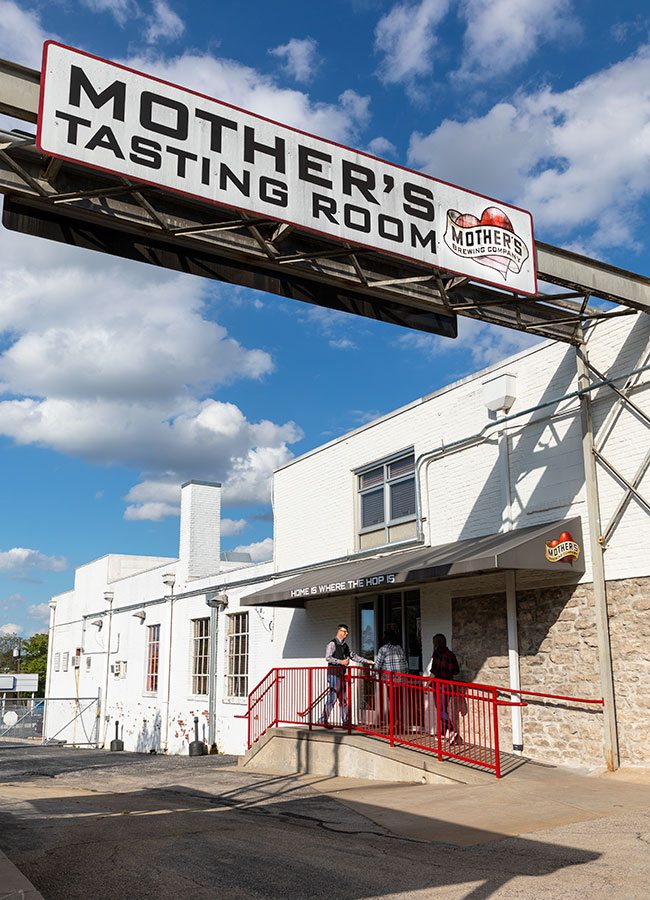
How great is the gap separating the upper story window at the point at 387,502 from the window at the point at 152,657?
9991 millimetres

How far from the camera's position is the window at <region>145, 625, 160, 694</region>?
24906 millimetres

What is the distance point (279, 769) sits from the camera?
47.6 feet

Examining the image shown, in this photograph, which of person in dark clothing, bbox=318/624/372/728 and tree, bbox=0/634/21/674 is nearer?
person in dark clothing, bbox=318/624/372/728

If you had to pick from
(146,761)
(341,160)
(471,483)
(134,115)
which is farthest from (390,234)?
(146,761)

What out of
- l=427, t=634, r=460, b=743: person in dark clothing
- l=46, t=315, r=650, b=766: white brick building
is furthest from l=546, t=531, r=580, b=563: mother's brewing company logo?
l=427, t=634, r=460, b=743: person in dark clothing

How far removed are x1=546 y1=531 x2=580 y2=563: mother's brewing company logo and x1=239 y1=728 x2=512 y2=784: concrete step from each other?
2.86 metres

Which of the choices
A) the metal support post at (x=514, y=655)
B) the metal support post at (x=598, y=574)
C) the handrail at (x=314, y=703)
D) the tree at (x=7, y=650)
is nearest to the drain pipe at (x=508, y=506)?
the metal support post at (x=514, y=655)

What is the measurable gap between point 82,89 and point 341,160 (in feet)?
9.63

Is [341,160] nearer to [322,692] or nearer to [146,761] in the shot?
[322,692]

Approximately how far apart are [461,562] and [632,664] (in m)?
2.58

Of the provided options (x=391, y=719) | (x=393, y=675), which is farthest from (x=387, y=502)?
(x=391, y=719)

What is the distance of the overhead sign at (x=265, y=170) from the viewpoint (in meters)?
8.13

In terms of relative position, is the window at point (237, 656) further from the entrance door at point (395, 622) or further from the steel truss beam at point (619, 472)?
the steel truss beam at point (619, 472)

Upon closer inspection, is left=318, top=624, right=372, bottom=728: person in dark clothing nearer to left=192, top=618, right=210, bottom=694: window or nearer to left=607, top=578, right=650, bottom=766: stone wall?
left=607, top=578, right=650, bottom=766: stone wall
